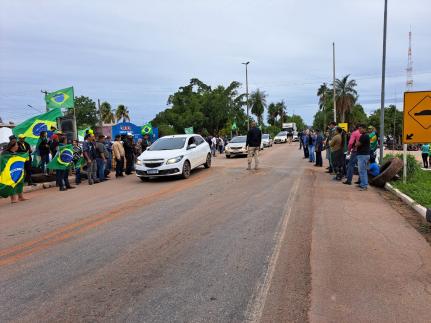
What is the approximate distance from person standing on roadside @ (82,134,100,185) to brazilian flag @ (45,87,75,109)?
3.97 meters

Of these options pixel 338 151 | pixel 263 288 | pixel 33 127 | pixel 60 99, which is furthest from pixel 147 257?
pixel 60 99

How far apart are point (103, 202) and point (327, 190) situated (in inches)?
237

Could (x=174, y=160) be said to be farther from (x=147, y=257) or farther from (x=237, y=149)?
(x=237, y=149)

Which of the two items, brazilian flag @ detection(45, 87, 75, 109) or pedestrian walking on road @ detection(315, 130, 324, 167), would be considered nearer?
brazilian flag @ detection(45, 87, 75, 109)

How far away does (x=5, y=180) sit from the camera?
970cm

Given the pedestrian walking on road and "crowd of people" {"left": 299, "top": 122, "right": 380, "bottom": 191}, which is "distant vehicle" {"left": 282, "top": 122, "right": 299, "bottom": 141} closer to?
the pedestrian walking on road

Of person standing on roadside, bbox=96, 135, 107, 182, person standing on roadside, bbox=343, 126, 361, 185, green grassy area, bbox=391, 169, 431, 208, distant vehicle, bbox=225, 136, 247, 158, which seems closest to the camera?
green grassy area, bbox=391, 169, 431, 208

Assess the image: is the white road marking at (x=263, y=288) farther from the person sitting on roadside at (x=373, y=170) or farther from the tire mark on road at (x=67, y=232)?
the person sitting on roadside at (x=373, y=170)

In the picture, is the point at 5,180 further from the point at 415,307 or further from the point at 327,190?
the point at 415,307

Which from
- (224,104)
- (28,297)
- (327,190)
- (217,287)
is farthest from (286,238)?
(224,104)

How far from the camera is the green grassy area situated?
823 centimetres

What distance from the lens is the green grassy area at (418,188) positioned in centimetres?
823

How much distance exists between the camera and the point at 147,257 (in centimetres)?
498

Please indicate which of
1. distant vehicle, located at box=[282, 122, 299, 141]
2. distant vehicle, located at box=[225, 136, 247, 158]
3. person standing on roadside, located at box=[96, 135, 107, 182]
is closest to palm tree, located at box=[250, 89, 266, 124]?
distant vehicle, located at box=[282, 122, 299, 141]
